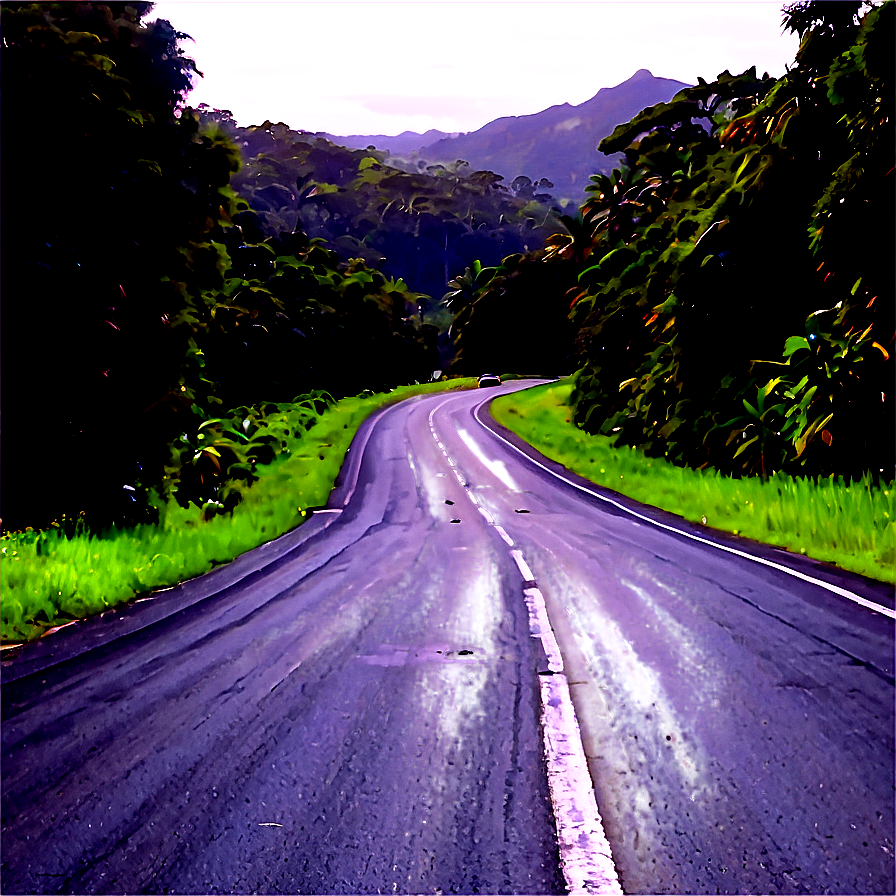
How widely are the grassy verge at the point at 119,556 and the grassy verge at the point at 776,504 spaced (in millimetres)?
7883

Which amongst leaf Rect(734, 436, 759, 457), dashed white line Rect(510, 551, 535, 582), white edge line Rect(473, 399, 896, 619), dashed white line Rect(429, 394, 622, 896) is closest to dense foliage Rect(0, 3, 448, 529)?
dashed white line Rect(510, 551, 535, 582)

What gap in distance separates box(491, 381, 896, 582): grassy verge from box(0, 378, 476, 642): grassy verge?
7.88 m

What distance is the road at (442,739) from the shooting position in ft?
9.11

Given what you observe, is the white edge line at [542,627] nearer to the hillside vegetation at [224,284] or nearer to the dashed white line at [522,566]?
the dashed white line at [522,566]

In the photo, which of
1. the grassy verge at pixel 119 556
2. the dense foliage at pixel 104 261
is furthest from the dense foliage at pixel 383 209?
the grassy verge at pixel 119 556

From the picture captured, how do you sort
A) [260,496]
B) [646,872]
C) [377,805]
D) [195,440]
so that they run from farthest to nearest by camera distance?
1. [260,496]
2. [195,440]
3. [377,805]
4. [646,872]

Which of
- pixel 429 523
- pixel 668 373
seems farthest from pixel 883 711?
pixel 668 373

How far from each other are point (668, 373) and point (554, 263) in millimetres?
49808

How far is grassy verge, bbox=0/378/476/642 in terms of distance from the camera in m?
6.48

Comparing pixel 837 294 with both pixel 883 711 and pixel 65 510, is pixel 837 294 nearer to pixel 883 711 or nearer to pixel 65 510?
pixel 883 711

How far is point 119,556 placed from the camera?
8.51m

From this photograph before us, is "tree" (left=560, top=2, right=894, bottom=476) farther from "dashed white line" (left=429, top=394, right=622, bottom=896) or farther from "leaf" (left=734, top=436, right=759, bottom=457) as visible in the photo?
"dashed white line" (left=429, top=394, right=622, bottom=896)

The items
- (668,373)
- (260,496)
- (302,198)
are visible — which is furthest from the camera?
(302,198)

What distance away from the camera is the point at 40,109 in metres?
10.8
